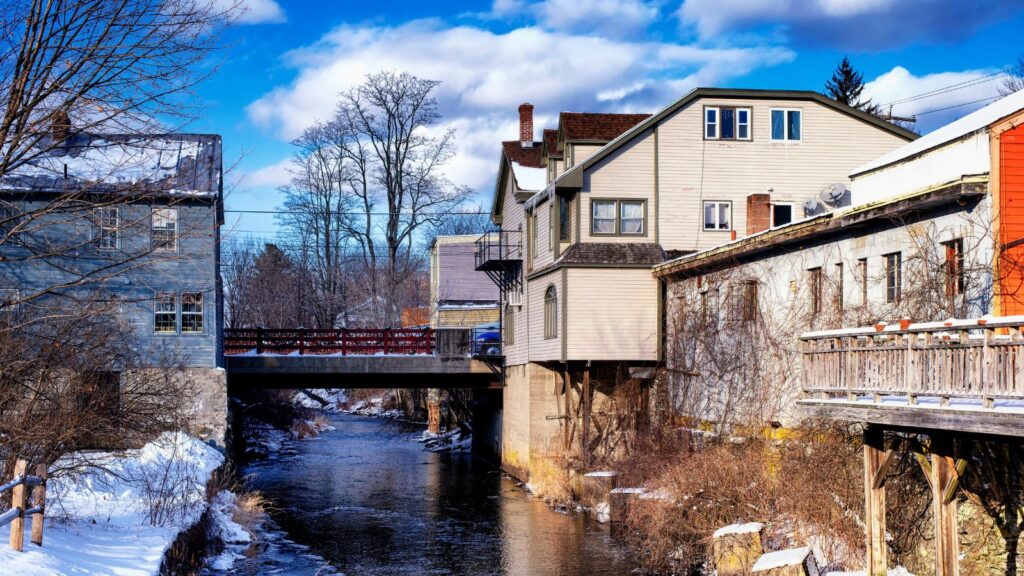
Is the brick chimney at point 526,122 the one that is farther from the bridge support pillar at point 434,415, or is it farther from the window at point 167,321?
the bridge support pillar at point 434,415

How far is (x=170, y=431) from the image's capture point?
92.8ft

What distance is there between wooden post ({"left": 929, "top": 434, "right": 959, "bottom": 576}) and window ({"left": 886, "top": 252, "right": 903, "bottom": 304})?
23.2 feet

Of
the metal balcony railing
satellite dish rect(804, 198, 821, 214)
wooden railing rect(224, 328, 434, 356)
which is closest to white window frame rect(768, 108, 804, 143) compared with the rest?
satellite dish rect(804, 198, 821, 214)

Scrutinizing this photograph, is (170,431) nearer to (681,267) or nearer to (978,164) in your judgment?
(681,267)

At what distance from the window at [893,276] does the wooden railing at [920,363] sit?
425 cm

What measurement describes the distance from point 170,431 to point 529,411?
11680 mm

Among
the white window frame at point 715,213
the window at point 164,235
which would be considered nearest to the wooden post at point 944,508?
the window at point 164,235

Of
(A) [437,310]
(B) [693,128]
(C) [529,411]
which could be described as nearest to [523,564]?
(C) [529,411]

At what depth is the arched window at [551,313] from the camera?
3247 cm

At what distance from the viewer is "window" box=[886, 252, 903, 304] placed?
764 inches

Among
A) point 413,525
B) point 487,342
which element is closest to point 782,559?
point 413,525

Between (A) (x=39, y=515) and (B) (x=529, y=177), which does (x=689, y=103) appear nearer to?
(B) (x=529, y=177)

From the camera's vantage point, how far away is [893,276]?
19.7 m

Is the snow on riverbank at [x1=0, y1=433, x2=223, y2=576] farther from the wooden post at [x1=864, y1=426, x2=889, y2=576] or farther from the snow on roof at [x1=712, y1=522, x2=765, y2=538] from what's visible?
the wooden post at [x1=864, y1=426, x2=889, y2=576]
